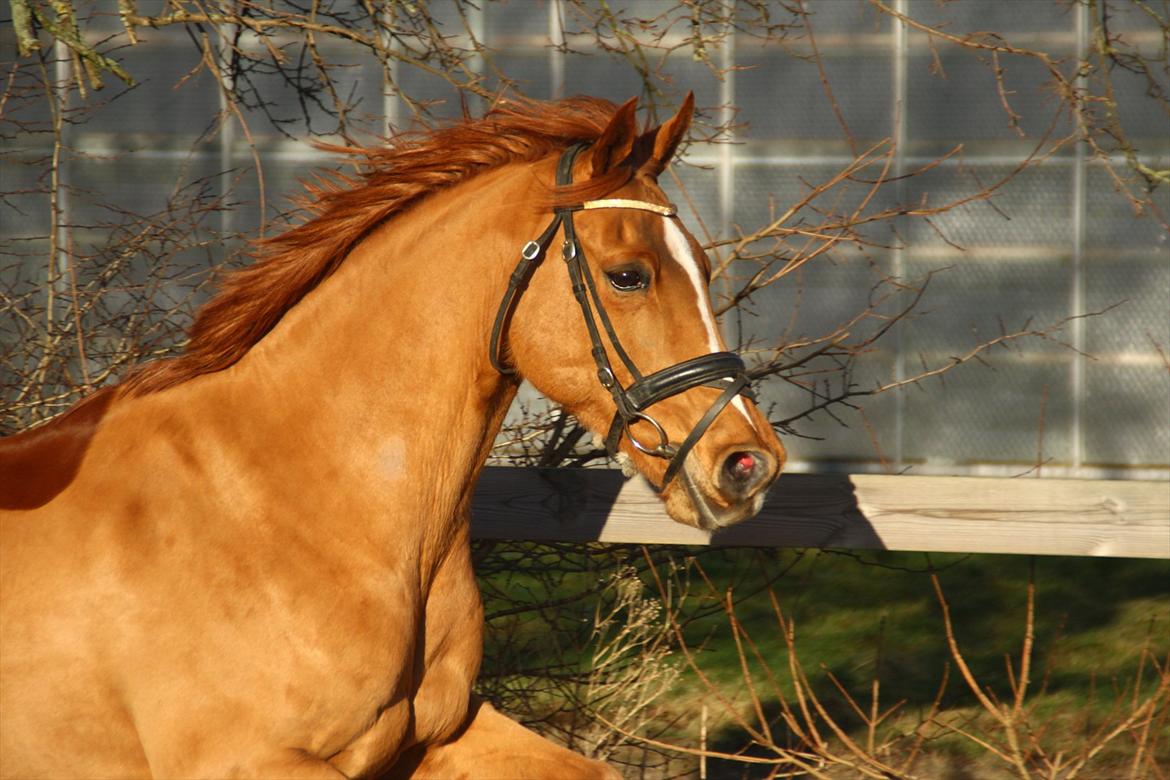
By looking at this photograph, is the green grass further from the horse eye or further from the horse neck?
the horse eye

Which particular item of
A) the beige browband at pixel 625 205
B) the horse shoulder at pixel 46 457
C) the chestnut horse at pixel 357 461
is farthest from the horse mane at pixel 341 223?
the beige browband at pixel 625 205

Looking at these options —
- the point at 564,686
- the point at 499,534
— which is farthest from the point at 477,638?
the point at 564,686

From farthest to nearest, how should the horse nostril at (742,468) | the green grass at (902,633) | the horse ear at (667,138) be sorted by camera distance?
the green grass at (902,633) < the horse ear at (667,138) < the horse nostril at (742,468)

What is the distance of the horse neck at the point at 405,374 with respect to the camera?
278 centimetres

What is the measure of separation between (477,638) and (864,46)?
677 cm

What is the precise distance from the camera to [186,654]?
258cm

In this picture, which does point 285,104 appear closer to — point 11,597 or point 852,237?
point 852,237

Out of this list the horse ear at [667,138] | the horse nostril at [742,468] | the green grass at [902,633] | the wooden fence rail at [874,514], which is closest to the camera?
the horse nostril at [742,468]

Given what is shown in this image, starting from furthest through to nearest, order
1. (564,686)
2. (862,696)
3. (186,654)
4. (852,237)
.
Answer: (862,696) → (564,686) → (852,237) → (186,654)

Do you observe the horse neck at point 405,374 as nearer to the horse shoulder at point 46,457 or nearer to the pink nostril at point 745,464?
the horse shoulder at point 46,457

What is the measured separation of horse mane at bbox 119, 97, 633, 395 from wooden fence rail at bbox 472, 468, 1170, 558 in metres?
1.07

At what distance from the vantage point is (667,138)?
2.92 metres

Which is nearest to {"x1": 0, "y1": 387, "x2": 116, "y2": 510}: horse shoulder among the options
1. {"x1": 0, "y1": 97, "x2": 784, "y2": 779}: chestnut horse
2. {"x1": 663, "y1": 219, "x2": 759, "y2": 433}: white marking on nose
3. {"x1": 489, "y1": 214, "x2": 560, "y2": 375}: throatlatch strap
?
{"x1": 0, "y1": 97, "x2": 784, "y2": 779}: chestnut horse

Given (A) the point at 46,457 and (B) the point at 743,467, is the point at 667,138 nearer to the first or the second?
(B) the point at 743,467
